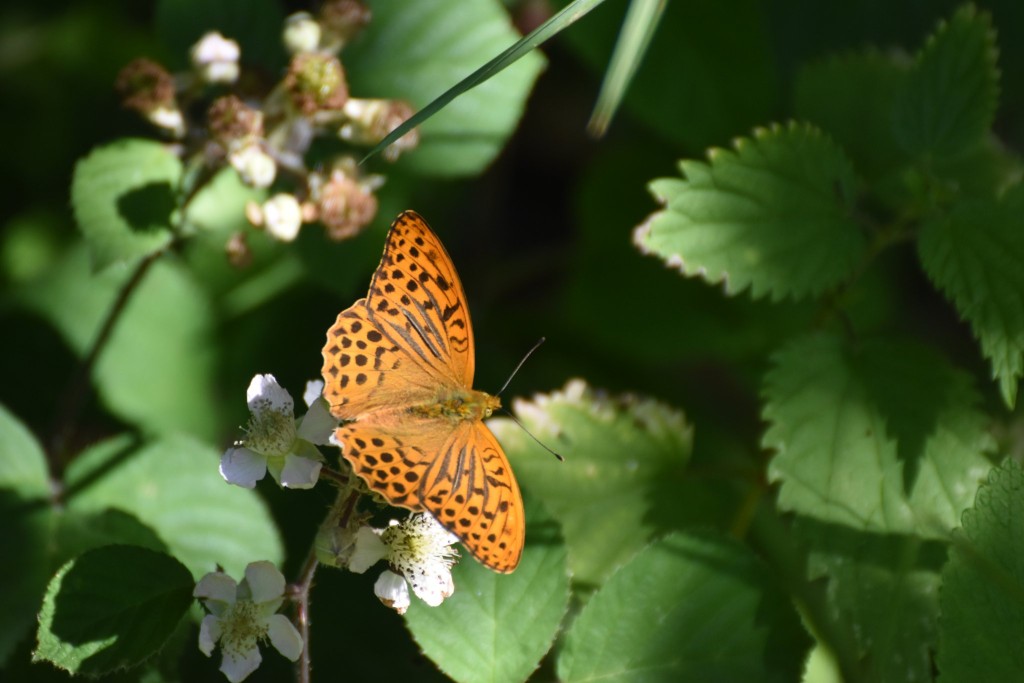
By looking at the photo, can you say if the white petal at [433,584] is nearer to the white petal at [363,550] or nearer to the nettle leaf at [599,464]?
the white petal at [363,550]

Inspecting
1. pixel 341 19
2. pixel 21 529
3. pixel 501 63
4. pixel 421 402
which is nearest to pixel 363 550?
pixel 421 402

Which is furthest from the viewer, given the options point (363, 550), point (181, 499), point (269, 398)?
point (181, 499)

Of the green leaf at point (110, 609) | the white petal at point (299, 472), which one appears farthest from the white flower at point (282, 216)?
the green leaf at point (110, 609)

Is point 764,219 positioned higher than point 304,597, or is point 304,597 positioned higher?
point 764,219

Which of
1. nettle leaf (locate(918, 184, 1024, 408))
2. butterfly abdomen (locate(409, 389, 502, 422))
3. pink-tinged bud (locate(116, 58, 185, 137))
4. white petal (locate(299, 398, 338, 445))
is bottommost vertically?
butterfly abdomen (locate(409, 389, 502, 422))

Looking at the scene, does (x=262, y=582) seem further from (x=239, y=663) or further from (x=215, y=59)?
(x=215, y=59)

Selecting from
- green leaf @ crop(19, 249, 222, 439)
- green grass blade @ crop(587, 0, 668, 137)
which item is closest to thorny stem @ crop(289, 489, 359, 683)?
green grass blade @ crop(587, 0, 668, 137)

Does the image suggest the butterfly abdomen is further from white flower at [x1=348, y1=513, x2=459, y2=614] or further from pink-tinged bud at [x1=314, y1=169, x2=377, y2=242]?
pink-tinged bud at [x1=314, y1=169, x2=377, y2=242]
